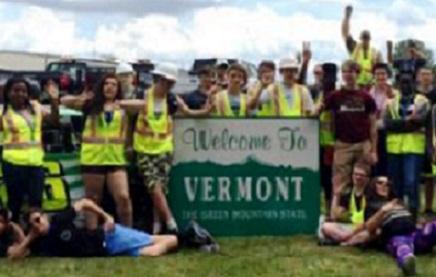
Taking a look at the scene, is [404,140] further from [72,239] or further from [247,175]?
[72,239]

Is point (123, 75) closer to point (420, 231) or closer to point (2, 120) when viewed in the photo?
point (2, 120)

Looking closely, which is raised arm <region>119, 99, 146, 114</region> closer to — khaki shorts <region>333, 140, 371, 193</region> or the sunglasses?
khaki shorts <region>333, 140, 371, 193</region>

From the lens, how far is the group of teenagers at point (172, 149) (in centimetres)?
1091

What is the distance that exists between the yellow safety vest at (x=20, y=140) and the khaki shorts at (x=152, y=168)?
1152 millimetres

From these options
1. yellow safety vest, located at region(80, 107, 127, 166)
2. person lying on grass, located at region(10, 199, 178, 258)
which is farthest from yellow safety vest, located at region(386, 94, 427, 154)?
person lying on grass, located at region(10, 199, 178, 258)

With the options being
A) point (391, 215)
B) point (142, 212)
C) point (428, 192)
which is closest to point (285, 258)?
point (391, 215)

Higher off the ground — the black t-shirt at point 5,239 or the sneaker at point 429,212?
the black t-shirt at point 5,239

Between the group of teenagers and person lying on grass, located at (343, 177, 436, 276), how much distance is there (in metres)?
0.01

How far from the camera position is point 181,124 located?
12289 millimetres

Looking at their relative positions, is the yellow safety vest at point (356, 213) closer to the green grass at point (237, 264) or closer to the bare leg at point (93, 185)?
the green grass at point (237, 264)

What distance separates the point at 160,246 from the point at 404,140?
3.44m

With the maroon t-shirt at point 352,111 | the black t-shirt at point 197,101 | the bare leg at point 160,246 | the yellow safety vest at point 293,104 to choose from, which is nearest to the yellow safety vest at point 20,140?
the bare leg at point 160,246

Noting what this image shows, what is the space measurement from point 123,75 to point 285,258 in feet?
9.73

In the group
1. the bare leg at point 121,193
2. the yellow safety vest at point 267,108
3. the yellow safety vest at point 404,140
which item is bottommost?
the bare leg at point 121,193
